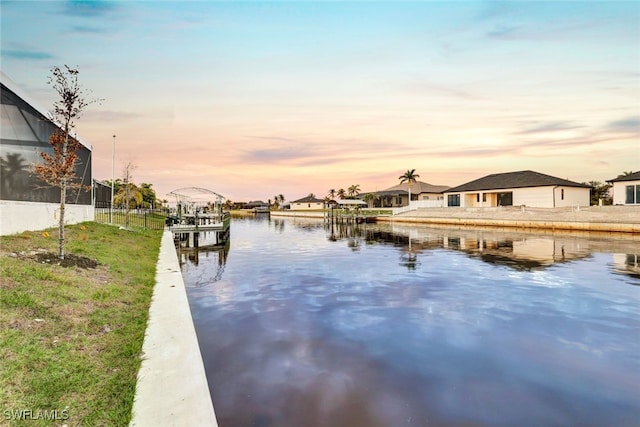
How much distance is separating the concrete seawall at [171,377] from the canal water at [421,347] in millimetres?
462

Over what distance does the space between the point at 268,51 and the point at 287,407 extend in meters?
20.7

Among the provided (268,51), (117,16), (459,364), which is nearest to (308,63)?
(268,51)

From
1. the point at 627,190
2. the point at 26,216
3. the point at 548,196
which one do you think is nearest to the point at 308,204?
the point at 548,196

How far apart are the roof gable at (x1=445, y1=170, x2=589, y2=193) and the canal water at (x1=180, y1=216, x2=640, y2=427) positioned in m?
39.0

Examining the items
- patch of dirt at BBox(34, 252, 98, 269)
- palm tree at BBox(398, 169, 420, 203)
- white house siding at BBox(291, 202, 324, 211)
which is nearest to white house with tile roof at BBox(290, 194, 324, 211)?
white house siding at BBox(291, 202, 324, 211)

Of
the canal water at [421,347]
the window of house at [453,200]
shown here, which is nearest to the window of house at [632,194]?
the window of house at [453,200]

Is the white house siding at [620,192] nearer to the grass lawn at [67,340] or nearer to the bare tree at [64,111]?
the grass lawn at [67,340]

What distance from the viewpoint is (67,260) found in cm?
972

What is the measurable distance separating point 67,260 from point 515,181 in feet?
183

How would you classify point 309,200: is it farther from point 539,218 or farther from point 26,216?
point 26,216

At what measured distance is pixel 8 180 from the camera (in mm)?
12406

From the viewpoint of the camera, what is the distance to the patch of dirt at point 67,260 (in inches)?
360

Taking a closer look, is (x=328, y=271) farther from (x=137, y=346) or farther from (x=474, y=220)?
(x=474, y=220)

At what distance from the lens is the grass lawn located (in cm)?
372
